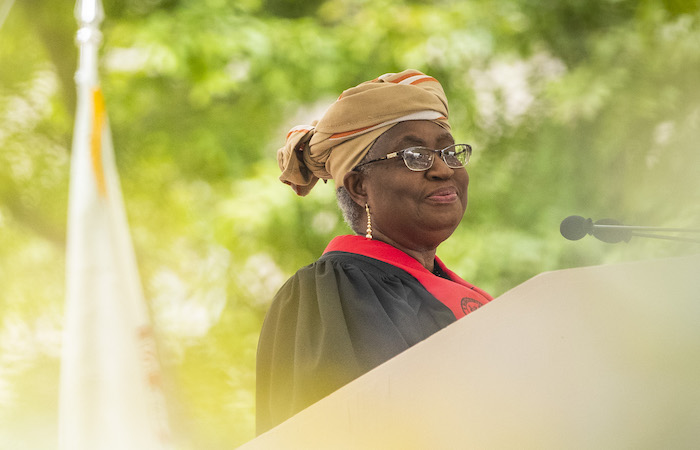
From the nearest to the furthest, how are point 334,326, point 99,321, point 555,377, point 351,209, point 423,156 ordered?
point 555,377 → point 334,326 → point 423,156 → point 351,209 → point 99,321

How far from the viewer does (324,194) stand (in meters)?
3.75

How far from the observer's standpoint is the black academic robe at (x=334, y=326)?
3.87ft

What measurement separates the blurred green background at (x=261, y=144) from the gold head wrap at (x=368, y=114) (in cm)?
210

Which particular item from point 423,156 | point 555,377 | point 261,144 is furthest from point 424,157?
point 261,144

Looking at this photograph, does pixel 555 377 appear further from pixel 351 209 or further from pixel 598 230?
pixel 351 209

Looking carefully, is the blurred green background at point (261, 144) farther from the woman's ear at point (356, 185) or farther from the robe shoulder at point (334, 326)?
the robe shoulder at point (334, 326)

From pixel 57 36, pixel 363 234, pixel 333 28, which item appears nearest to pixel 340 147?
pixel 363 234

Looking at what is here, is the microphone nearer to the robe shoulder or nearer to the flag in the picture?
the robe shoulder

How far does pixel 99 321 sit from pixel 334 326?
1.10 metres

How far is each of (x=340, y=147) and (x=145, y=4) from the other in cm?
288

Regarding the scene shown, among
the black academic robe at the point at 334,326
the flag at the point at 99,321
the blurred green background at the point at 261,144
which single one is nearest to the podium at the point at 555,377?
the black academic robe at the point at 334,326

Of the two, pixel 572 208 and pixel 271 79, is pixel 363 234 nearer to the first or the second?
pixel 271 79

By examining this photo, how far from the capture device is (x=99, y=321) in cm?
207

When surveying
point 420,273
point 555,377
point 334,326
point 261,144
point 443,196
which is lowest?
point 555,377
